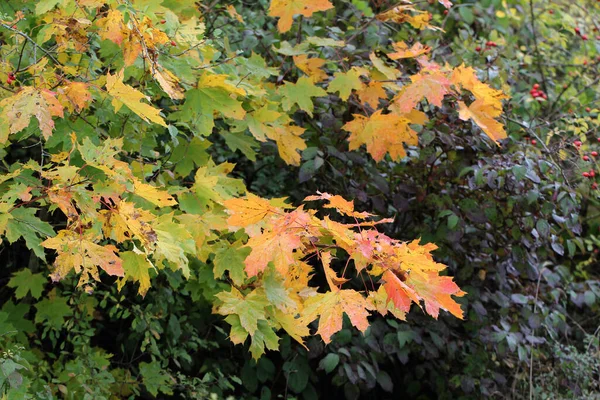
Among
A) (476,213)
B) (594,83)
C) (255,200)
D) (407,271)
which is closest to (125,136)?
(255,200)

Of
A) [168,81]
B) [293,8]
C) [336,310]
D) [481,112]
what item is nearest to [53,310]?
[168,81]

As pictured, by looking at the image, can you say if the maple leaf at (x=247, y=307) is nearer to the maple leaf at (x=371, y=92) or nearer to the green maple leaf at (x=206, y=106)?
the green maple leaf at (x=206, y=106)

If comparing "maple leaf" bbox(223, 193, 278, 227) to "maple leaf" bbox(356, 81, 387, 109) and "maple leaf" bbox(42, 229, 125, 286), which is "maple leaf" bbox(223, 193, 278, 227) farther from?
"maple leaf" bbox(356, 81, 387, 109)

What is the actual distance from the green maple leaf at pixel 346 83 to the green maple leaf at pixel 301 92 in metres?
0.07

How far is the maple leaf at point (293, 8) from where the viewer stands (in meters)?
3.04

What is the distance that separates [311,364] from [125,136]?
1.78m

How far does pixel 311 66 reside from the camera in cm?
344

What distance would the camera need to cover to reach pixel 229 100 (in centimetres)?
276

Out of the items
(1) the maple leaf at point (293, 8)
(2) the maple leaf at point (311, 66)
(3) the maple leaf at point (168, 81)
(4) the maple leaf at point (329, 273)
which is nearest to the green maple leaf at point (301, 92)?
(2) the maple leaf at point (311, 66)

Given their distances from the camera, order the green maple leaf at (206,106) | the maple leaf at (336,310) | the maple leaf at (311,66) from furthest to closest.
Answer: the maple leaf at (311,66)
the green maple leaf at (206,106)
the maple leaf at (336,310)

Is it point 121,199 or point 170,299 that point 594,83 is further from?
point 121,199

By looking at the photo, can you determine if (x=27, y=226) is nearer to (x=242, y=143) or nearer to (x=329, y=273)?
(x=329, y=273)

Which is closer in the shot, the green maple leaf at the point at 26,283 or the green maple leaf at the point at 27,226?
the green maple leaf at the point at 27,226

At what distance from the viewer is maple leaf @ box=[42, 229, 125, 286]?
2.06m
